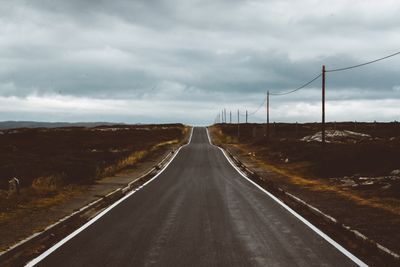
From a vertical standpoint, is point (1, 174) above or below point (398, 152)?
below

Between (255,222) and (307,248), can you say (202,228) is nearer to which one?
(255,222)

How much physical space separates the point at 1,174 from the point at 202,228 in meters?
28.2

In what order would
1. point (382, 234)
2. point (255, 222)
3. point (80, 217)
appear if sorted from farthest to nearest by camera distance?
point (80, 217) < point (255, 222) < point (382, 234)

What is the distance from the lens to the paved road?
770cm

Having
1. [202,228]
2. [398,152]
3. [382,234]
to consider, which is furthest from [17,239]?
[398,152]

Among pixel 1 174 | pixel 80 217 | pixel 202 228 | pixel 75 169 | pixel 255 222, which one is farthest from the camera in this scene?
pixel 75 169

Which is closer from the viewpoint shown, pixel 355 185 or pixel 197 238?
pixel 197 238

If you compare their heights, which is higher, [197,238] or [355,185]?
[197,238]

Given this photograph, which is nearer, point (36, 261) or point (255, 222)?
point (36, 261)

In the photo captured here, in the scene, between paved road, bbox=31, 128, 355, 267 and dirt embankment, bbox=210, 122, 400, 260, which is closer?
paved road, bbox=31, 128, 355, 267

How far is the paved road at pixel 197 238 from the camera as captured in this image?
7.70 metres

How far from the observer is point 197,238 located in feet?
31.1

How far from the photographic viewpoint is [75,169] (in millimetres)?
36688

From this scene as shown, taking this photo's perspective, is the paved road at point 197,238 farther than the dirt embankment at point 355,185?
No
